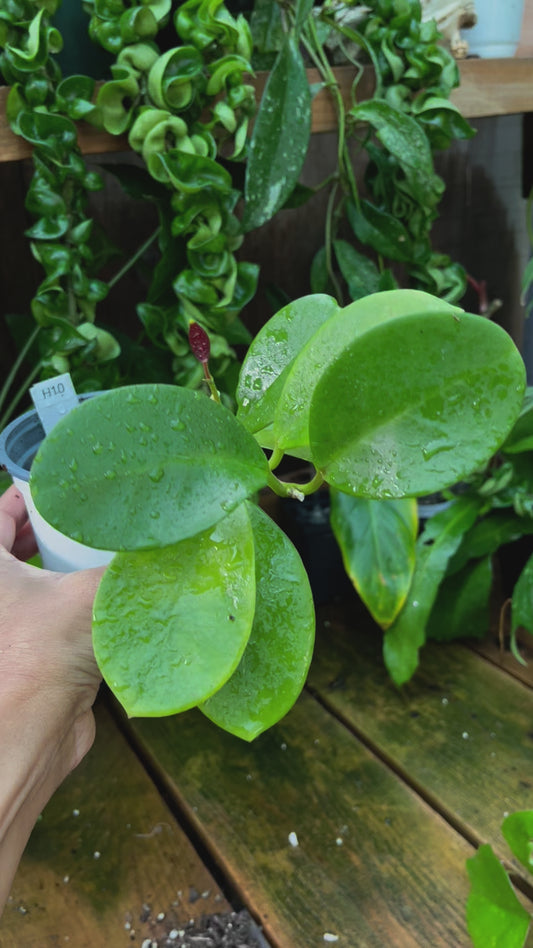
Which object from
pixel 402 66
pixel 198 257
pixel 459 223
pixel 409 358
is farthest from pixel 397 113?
pixel 409 358

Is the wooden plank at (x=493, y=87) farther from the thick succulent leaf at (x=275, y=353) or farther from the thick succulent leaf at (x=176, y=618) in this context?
the thick succulent leaf at (x=176, y=618)

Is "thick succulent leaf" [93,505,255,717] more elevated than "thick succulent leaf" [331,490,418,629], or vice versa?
"thick succulent leaf" [93,505,255,717]

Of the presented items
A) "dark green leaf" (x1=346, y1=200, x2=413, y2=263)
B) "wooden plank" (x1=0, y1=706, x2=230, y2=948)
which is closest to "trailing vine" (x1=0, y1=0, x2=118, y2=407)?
"dark green leaf" (x1=346, y1=200, x2=413, y2=263)

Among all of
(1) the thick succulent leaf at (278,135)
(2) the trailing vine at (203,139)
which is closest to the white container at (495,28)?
(2) the trailing vine at (203,139)

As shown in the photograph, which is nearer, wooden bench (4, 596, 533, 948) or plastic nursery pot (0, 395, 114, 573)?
plastic nursery pot (0, 395, 114, 573)

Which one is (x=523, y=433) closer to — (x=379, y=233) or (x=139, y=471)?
(x=379, y=233)

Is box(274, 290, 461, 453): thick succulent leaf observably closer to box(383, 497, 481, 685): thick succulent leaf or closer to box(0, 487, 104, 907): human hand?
box(0, 487, 104, 907): human hand
